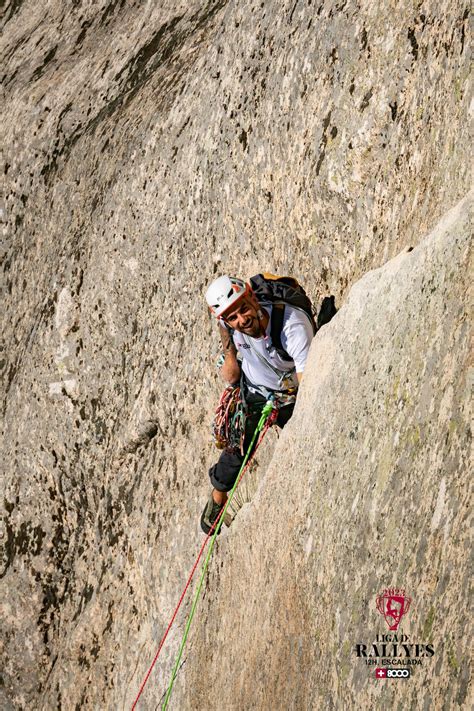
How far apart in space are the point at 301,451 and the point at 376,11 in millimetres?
4538

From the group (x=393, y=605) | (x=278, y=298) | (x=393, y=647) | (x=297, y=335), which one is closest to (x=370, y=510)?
(x=393, y=605)

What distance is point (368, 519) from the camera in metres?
5.07

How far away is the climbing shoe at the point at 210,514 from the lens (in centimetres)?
909

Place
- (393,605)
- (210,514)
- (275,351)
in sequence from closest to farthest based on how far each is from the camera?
(393,605) → (275,351) → (210,514)

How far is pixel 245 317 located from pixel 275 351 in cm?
50

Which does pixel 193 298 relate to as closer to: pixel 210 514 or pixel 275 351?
pixel 275 351

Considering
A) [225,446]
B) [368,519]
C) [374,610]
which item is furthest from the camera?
[225,446]

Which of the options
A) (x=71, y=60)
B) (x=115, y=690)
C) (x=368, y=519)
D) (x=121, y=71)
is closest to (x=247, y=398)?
(x=368, y=519)

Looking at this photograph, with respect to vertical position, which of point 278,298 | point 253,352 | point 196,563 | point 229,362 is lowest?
point 196,563

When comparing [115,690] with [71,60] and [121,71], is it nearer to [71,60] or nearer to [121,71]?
[121,71]

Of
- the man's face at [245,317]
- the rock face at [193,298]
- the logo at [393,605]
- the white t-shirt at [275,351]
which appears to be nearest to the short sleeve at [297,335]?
the white t-shirt at [275,351]

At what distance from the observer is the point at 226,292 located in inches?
303

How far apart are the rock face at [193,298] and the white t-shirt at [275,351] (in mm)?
472

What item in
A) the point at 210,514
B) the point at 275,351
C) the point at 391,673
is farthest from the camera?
the point at 210,514
